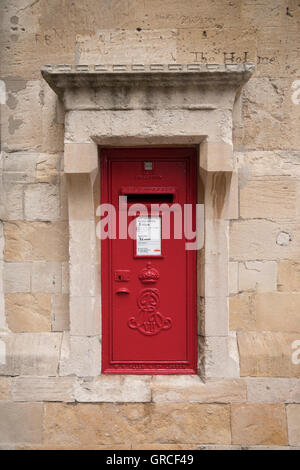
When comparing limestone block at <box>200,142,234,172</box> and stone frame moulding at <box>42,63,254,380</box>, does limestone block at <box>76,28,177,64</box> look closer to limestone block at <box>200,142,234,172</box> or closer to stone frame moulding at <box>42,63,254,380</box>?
stone frame moulding at <box>42,63,254,380</box>

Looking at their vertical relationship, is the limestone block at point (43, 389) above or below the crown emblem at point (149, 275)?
below

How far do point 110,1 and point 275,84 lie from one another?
161 centimetres

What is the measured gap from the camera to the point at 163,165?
2.86 meters

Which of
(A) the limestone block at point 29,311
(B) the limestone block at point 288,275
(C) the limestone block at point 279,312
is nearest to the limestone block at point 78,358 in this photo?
(A) the limestone block at point 29,311

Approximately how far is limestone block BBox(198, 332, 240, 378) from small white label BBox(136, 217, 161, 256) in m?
0.90

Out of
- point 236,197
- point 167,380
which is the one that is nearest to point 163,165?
point 236,197

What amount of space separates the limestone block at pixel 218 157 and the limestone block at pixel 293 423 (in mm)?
2070

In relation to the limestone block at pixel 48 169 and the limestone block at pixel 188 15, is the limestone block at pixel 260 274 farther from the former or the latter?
the limestone block at pixel 188 15

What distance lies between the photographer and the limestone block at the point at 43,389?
2.74 m

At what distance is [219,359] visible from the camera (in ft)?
Answer: 9.08

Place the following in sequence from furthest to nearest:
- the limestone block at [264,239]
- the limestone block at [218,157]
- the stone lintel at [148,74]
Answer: the limestone block at [264,239]
the limestone block at [218,157]
the stone lintel at [148,74]

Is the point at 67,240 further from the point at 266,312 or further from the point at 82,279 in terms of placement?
the point at 266,312

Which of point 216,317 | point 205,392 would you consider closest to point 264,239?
point 216,317

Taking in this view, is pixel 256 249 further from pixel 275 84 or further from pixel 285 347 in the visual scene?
pixel 275 84
